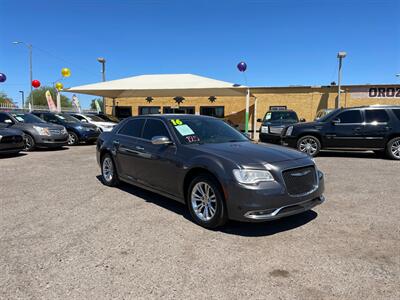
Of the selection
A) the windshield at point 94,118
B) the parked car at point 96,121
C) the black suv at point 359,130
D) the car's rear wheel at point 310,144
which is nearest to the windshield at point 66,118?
the parked car at point 96,121

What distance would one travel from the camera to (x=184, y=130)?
510 cm

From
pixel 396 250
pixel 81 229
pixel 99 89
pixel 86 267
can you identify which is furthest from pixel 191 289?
pixel 99 89

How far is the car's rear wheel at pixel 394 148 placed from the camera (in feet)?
34.5

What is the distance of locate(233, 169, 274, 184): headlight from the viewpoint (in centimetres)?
387

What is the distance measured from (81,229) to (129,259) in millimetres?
1205

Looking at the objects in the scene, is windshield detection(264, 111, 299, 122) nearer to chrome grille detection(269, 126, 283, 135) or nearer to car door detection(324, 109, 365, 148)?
chrome grille detection(269, 126, 283, 135)

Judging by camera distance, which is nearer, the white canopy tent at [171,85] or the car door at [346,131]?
the car door at [346,131]

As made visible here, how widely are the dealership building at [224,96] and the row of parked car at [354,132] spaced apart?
754cm

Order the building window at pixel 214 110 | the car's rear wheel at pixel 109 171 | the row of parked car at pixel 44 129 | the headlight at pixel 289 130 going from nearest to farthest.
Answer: the car's rear wheel at pixel 109 171 → the row of parked car at pixel 44 129 → the headlight at pixel 289 130 → the building window at pixel 214 110

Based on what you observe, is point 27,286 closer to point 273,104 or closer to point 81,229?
point 81,229

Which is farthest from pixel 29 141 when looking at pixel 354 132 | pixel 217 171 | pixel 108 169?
pixel 354 132

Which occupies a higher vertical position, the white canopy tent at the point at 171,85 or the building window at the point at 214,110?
the white canopy tent at the point at 171,85

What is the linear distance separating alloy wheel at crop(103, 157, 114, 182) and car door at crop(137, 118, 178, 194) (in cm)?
122

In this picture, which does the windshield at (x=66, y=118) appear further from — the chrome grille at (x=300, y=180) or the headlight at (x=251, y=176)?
the chrome grille at (x=300, y=180)
